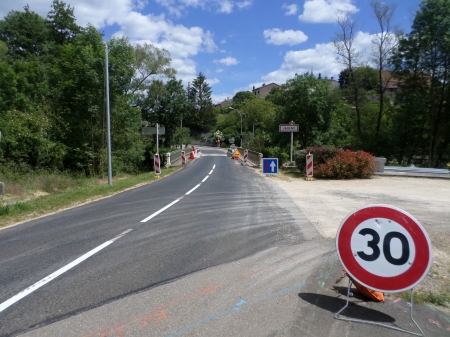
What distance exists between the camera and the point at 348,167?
1873cm

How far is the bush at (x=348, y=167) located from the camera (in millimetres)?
18656

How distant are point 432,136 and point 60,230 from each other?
3320 centimetres

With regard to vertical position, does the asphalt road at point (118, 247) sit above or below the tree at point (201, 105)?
below

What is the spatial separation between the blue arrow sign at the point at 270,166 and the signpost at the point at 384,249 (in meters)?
17.9

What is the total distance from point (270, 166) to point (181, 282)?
57.6ft

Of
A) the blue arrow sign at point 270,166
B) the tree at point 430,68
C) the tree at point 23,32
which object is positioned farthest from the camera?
the tree at point 23,32

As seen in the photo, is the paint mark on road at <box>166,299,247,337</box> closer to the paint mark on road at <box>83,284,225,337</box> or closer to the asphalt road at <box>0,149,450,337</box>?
the asphalt road at <box>0,149,450,337</box>

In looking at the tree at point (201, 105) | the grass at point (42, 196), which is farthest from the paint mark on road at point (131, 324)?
the tree at point (201, 105)

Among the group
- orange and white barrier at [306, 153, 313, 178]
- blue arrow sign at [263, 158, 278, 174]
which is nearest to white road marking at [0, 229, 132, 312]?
orange and white barrier at [306, 153, 313, 178]

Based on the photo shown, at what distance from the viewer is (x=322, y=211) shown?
992cm

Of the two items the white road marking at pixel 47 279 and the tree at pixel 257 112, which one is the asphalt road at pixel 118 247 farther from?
the tree at pixel 257 112

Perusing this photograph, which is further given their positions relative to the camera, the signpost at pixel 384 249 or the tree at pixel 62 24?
the tree at pixel 62 24

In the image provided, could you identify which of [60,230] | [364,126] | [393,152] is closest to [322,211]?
[60,230]

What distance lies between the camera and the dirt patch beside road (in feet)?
18.2
